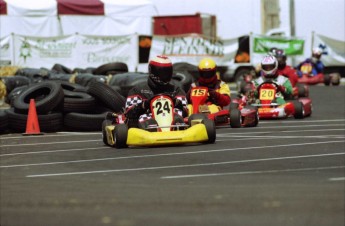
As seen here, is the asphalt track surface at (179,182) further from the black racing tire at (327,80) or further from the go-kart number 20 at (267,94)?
the black racing tire at (327,80)

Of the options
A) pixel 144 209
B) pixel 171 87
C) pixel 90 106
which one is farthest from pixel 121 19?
pixel 144 209

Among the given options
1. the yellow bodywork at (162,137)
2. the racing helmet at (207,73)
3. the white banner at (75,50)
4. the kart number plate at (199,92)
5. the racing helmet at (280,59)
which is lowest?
the yellow bodywork at (162,137)

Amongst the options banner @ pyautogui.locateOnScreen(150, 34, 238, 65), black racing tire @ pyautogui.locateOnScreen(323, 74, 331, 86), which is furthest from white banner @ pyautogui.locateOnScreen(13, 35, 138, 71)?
black racing tire @ pyautogui.locateOnScreen(323, 74, 331, 86)

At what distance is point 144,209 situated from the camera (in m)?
6.16

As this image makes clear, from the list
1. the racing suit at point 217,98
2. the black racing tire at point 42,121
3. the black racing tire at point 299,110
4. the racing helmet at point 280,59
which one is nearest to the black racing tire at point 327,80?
the racing helmet at point 280,59

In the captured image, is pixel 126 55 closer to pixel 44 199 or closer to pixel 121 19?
pixel 121 19

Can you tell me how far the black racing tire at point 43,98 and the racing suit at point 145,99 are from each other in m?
2.07

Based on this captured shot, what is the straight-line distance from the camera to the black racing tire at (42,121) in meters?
13.8

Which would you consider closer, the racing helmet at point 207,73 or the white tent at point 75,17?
the racing helmet at point 207,73

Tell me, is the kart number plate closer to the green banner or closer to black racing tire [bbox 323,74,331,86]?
black racing tire [bbox 323,74,331,86]

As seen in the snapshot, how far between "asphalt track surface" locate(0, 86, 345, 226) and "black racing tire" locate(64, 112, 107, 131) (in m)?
0.78

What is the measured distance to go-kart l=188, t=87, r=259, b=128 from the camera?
14102 millimetres

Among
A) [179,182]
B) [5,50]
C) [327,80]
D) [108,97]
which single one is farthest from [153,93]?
[5,50]

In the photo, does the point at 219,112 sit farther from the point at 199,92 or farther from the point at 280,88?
the point at 280,88
